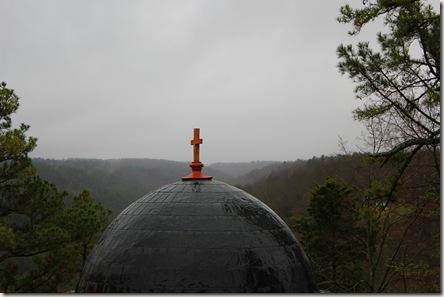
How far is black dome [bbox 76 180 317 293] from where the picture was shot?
22.7ft

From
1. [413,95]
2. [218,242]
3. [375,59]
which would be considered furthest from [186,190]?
[413,95]

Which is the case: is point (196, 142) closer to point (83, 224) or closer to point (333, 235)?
point (83, 224)

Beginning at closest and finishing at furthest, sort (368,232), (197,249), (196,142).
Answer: (197,249), (196,142), (368,232)

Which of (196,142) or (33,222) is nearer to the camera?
(196,142)

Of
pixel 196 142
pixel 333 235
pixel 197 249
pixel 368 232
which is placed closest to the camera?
pixel 197 249

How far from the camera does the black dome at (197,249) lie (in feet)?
22.7

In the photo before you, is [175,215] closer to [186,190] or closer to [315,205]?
[186,190]

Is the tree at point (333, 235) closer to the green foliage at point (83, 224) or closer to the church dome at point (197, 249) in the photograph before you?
the green foliage at point (83, 224)

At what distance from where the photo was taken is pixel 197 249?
7105 mm

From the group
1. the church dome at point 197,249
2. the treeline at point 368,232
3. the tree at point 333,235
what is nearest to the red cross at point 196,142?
the church dome at point 197,249

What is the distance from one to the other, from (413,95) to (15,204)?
16.4 metres

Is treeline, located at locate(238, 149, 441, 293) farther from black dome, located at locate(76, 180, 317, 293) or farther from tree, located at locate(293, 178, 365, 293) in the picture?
black dome, located at locate(76, 180, 317, 293)

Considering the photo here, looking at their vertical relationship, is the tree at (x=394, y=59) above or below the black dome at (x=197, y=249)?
above

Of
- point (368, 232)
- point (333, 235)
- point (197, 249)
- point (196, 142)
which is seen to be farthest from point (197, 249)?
point (333, 235)
